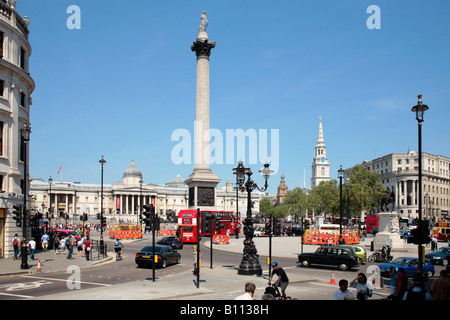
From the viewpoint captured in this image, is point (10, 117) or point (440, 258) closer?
point (440, 258)

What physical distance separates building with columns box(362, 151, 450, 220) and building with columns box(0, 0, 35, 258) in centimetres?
10554

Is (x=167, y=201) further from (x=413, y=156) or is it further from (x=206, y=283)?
(x=206, y=283)

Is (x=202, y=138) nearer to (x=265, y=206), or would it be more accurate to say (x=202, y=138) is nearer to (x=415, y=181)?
(x=415, y=181)

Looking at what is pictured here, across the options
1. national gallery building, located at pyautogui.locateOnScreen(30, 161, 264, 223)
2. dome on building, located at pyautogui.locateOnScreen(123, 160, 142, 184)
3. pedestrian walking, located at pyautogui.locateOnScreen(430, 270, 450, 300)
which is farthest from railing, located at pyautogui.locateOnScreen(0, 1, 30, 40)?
dome on building, located at pyautogui.locateOnScreen(123, 160, 142, 184)

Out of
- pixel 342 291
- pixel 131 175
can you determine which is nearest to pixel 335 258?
pixel 342 291

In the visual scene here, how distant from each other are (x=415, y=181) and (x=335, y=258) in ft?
336

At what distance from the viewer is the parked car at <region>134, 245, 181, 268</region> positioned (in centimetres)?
2838

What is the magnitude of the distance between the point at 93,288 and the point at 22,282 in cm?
498

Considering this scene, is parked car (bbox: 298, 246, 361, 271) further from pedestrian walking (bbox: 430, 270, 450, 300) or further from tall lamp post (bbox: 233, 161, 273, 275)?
pedestrian walking (bbox: 430, 270, 450, 300)

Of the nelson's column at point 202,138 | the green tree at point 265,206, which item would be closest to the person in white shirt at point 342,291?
the nelson's column at point 202,138

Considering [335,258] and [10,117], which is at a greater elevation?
[10,117]

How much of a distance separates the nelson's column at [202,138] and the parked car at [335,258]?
106ft

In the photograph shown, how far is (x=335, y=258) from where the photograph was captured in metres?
28.8

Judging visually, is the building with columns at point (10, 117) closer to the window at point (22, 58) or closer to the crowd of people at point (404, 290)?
the window at point (22, 58)
